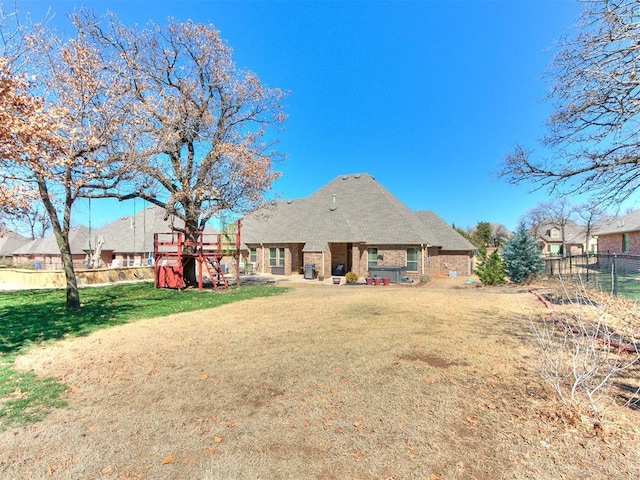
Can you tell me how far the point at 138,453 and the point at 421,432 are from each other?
292 centimetres

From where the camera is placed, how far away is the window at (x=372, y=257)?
22.8 metres

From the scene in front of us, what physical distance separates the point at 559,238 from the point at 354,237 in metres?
62.6

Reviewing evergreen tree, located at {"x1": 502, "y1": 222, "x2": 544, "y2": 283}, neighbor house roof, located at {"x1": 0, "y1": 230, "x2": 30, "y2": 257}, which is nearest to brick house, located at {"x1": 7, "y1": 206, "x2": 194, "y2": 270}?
neighbor house roof, located at {"x1": 0, "y1": 230, "x2": 30, "y2": 257}

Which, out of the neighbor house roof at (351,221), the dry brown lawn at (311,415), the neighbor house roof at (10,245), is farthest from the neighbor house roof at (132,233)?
the dry brown lawn at (311,415)

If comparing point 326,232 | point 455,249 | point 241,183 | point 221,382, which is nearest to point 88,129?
point 241,183

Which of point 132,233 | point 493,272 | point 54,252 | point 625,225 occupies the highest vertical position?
point 132,233

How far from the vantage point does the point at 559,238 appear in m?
64.4

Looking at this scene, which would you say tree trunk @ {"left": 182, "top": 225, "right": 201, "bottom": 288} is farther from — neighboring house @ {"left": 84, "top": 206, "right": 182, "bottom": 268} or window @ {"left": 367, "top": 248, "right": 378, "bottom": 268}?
neighboring house @ {"left": 84, "top": 206, "right": 182, "bottom": 268}

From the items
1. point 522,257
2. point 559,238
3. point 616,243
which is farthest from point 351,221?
point 559,238

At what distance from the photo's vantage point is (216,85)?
53.3 ft

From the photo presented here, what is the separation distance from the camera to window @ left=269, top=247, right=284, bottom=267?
26.3 metres

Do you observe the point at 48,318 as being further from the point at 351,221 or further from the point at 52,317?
the point at 351,221

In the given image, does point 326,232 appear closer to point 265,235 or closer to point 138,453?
point 265,235

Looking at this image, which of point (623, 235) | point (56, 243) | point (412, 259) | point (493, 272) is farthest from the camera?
point (56, 243)
